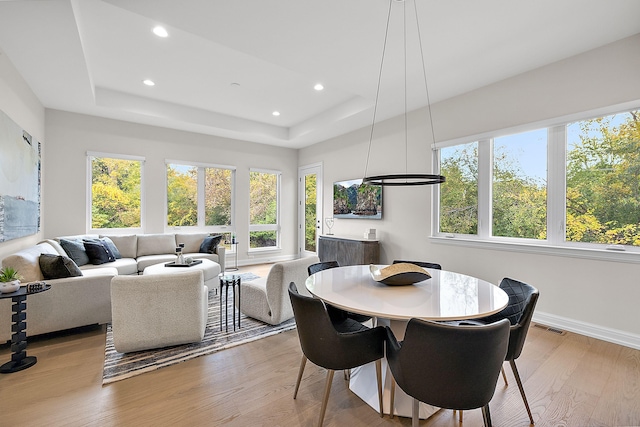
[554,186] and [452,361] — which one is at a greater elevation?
[554,186]

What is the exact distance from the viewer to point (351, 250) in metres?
5.09

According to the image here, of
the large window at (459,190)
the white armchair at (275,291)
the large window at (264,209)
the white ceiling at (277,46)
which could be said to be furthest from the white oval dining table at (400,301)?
the large window at (264,209)

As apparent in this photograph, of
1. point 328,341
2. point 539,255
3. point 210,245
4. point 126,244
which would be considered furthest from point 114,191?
point 539,255

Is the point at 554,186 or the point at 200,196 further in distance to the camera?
the point at 200,196

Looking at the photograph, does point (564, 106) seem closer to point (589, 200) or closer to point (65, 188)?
point (589, 200)

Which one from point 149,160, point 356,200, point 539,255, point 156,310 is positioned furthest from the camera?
point 356,200

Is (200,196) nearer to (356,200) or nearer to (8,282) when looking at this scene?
(356,200)

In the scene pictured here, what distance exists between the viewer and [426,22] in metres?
2.54

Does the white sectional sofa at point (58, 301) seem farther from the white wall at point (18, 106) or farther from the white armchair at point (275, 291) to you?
the white armchair at point (275, 291)

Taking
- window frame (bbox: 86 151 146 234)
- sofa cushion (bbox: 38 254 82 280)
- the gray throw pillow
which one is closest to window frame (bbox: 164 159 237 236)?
window frame (bbox: 86 151 146 234)

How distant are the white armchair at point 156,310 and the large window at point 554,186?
341 cm

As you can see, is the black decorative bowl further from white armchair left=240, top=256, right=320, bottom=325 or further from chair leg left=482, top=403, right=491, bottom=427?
white armchair left=240, top=256, right=320, bottom=325

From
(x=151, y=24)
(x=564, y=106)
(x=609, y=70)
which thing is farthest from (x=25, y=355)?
(x=609, y=70)

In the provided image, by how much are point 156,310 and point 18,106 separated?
9.84 ft
